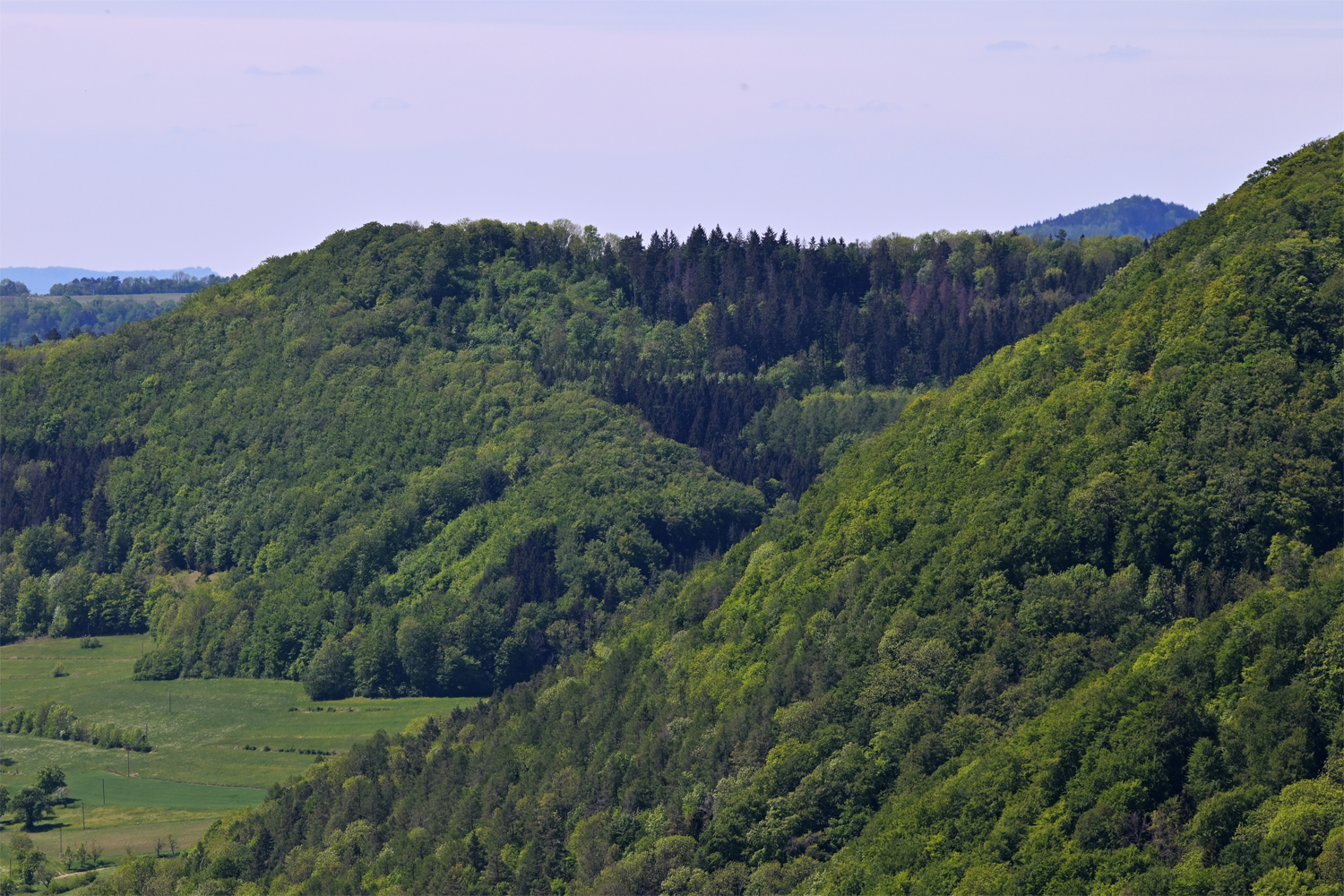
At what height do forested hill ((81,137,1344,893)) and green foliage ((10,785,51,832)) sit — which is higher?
forested hill ((81,137,1344,893))

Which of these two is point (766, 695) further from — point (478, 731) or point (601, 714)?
point (478, 731)

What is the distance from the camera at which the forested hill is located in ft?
337

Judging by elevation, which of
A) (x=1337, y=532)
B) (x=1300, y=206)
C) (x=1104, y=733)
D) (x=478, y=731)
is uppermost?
(x=1300, y=206)

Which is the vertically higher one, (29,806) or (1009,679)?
(1009,679)

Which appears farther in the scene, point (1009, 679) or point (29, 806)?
point (29, 806)

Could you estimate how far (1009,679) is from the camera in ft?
414

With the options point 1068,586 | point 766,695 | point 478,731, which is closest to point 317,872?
point 478,731

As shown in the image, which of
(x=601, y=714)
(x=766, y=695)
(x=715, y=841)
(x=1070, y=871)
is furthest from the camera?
(x=601, y=714)

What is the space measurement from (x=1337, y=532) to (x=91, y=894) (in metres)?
98.7

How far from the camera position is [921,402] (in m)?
177

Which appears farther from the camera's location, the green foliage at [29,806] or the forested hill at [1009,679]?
the green foliage at [29,806]

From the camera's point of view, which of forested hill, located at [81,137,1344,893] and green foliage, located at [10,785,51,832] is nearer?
forested hill, located at [81,137,1344,893]

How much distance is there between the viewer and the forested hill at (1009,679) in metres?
103

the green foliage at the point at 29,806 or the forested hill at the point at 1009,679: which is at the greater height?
the forested hill at the point at 1009,679
